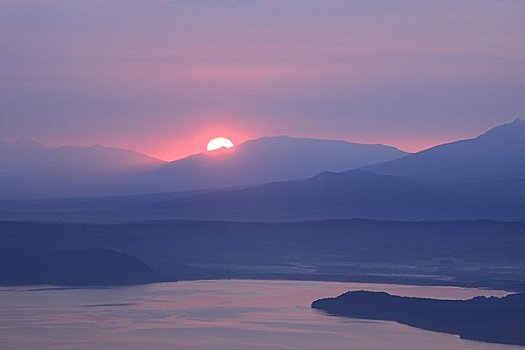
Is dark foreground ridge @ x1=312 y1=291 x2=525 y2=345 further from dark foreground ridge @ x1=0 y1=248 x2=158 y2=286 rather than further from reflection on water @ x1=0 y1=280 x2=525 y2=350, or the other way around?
dark foreground ridge @ x1=0 y1=248 x2=158 y2=286

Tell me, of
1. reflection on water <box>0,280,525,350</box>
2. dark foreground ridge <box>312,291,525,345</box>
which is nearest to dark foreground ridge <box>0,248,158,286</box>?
reflection on water <box>0,280,525,350</box>

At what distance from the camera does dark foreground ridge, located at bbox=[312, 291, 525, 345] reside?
21.6 m

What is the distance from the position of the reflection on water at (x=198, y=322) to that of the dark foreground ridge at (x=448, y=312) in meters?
0.51

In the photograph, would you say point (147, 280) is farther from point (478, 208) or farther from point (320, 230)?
point (478, 208)

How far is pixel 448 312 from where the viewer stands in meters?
23.4

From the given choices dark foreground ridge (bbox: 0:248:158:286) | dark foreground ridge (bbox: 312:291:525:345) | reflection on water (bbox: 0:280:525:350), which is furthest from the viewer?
dark foreground ridge (bbox: 0:248:158:286)

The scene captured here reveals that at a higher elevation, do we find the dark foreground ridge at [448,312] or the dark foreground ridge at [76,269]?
the dark foreground ridge at [76,269]

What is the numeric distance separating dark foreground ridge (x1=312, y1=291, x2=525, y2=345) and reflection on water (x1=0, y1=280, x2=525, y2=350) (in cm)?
51

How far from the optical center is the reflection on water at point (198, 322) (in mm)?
19922

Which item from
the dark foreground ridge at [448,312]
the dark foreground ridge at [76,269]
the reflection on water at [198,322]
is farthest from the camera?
the dark foreground ridge at [76,269]

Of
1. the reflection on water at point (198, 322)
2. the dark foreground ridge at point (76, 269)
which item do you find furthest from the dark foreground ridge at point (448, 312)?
the dark foreground ridge at point (76, 269)

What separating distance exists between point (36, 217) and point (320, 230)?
10957mm

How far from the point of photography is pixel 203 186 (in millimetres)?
70438

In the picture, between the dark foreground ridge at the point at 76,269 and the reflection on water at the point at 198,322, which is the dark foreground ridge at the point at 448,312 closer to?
the reflection on water at the point at 198,322
